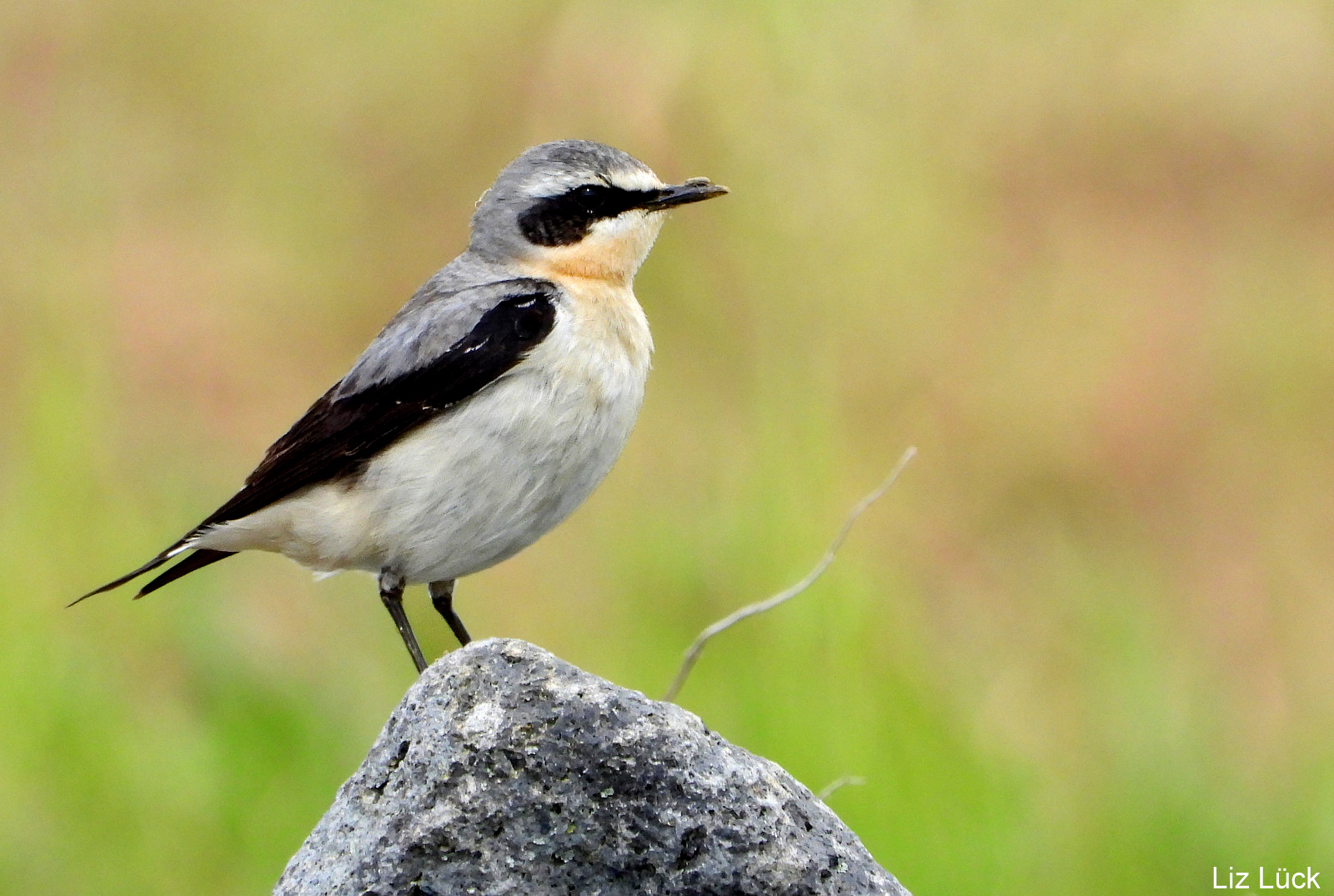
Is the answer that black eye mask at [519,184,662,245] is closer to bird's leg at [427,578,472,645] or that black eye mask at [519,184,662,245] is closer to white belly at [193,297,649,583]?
white belly at [193,297,649,583]

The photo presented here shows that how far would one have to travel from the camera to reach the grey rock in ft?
10.7

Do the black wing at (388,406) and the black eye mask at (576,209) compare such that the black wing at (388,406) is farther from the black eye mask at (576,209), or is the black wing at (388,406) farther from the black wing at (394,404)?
the black eye mask at (576,209)

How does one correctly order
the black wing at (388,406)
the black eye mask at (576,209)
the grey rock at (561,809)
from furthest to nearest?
the black eye mask at (576,209) → the black wing at (388,406) → the grey rock at (561,809)

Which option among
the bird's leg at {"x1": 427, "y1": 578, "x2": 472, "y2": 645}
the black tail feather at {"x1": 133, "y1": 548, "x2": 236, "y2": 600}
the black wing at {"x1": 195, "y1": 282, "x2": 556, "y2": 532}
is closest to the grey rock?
the black wing at {"x1": 195, "y1": 282, "x2": 556, "y2": 532}

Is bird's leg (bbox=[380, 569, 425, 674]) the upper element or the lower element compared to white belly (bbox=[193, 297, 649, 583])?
lower

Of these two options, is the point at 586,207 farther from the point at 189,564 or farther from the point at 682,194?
the point at 189,564

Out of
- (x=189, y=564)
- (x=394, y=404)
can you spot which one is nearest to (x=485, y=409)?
(x=394, y=404)

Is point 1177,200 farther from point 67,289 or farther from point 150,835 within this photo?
point 150,835

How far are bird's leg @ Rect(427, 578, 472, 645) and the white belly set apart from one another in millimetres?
342

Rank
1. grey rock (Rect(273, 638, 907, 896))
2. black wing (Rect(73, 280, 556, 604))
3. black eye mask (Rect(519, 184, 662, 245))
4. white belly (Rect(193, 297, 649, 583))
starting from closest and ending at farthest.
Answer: grey rock (Rect(273, 638, 907, 896)) < white belly (Rect(193, 297, 649, 583)) < black wing (Rect(73, 280, 556, 604)) < black eye mask (Rect(519, 184, 662, 245))

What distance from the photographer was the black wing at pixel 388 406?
5188 millimetres

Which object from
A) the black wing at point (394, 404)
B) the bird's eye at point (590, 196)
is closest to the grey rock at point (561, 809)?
the black wing at point (394, 404)

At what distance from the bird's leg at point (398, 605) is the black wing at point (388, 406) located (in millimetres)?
368

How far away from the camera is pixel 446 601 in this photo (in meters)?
5.74
